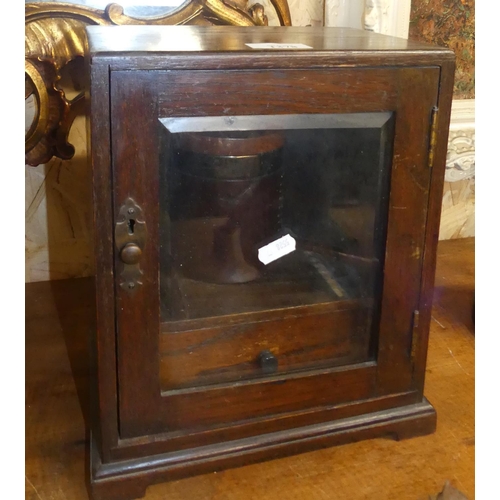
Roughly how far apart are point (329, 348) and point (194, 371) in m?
0.20

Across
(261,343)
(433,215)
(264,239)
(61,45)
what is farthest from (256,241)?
(61,45)

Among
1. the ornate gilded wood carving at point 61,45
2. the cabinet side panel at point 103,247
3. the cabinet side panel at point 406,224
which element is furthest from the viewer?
the ornate gilded wood carving at point 61,45

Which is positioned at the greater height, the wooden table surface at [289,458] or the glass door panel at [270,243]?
the glass door panel at [270,243]

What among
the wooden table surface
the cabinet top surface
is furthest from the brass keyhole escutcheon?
the wooden table surface

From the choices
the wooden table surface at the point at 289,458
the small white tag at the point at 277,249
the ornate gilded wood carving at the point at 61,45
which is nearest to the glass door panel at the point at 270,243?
the small white tag at the point at 277,249

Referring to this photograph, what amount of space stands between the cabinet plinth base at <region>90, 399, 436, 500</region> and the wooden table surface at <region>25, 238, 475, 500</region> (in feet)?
0.04

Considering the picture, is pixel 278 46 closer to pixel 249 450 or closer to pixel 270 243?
pixel 270 243

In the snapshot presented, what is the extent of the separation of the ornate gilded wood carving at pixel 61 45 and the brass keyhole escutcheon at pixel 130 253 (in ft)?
1.77

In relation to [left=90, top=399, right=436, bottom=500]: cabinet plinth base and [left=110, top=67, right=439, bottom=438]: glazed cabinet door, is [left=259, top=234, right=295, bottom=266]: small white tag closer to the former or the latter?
[left=110, top=67, right=439, bottom=438]: glazed cabinet door

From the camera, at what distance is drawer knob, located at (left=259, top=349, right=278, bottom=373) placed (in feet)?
2.86

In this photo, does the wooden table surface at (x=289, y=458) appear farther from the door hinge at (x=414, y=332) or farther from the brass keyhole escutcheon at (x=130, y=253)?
the brass keyhole escutcheon at (x=130, y=253)

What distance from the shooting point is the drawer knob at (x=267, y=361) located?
87 cm

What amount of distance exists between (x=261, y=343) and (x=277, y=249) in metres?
0.13
